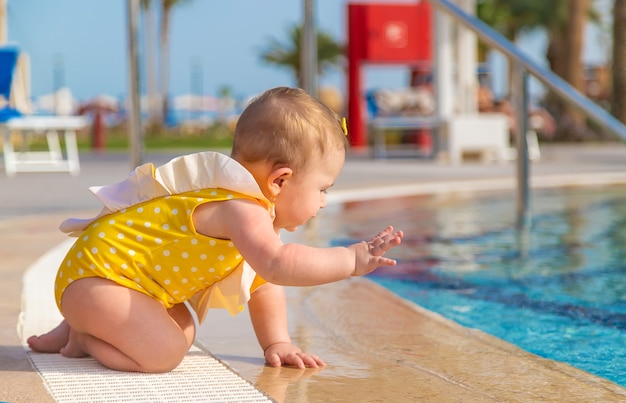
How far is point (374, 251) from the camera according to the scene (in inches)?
81.7

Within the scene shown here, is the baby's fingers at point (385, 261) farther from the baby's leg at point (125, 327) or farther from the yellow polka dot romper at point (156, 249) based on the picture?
the baby's leg at point (125, 327)

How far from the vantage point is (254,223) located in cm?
215

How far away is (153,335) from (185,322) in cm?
16

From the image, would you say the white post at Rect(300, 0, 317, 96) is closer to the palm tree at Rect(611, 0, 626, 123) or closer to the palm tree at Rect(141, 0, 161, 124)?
the palm tree at Rect(611, 0, 626, 123)

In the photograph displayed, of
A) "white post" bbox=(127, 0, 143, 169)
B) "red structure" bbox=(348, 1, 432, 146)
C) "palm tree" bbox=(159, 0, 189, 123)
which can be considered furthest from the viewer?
"palm tree" bbox=(159, 0, 189, 123)

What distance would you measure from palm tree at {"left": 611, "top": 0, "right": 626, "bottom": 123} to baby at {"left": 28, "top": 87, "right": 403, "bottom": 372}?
20.7 metres

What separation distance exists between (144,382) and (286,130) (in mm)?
602

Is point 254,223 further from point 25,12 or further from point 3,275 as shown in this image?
point 25,12

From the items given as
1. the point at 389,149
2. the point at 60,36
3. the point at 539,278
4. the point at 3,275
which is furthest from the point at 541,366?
the point at 60,36

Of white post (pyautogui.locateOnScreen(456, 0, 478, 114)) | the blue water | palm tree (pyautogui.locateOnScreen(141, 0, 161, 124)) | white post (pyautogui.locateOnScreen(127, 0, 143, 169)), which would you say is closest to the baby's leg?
the blue water

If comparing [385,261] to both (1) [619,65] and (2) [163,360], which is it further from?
(1) [619,65]

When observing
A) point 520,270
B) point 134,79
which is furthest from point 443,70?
point 520,270

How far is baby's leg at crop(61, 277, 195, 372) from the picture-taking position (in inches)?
86.7

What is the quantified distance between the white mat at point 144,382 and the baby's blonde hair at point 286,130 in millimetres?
470
